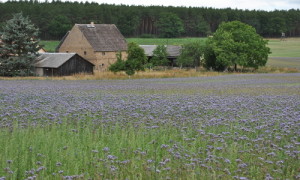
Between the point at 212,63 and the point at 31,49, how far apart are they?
30.1 metres

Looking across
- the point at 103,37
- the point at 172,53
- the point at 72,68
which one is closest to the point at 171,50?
the point at 172,53

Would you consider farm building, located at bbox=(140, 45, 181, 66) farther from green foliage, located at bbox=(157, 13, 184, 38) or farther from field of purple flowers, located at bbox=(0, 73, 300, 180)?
field of purple flowers, located at bbox=(0, 73, 300, 180)

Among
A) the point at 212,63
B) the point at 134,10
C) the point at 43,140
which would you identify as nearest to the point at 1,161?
the point at 43,140

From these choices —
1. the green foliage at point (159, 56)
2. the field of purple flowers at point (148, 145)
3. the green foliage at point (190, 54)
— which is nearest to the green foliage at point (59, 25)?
the green foliage at point (159, 56)

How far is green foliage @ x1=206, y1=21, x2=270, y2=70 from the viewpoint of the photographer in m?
68.6

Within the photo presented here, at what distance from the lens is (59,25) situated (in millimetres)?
124188

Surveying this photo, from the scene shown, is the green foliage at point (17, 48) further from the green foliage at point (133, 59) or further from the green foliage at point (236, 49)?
the green foliage at point (236, 49)

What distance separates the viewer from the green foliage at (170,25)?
144250 millimetres

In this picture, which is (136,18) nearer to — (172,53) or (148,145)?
(172,53)

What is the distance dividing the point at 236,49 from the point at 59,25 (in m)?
68.6

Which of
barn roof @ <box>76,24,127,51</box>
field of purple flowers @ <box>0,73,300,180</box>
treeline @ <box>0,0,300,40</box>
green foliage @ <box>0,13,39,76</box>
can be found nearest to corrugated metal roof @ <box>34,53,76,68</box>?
green foliage @ <box>0,13,39,76</box>

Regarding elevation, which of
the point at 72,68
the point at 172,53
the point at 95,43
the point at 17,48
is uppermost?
the point at 95,43

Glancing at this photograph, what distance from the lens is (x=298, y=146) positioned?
8984 mm

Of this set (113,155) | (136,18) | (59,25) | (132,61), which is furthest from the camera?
(136,18)
